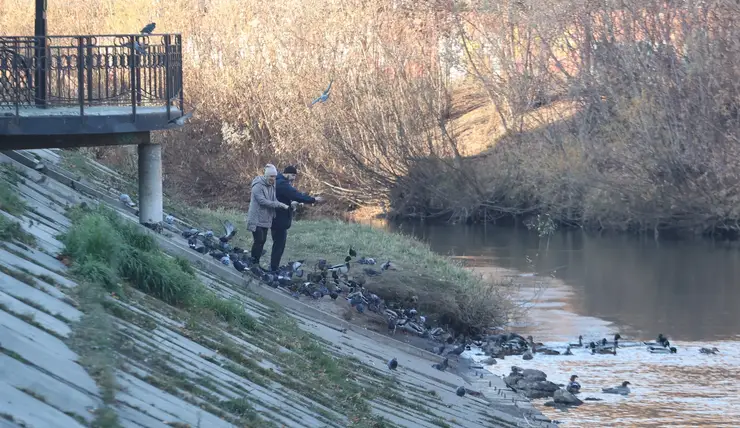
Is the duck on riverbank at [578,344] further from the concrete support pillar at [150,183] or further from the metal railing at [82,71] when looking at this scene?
the metal railing at [82,71]

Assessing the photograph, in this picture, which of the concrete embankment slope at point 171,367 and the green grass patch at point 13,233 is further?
the green grass patch at point 13,233

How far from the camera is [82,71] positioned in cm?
1426

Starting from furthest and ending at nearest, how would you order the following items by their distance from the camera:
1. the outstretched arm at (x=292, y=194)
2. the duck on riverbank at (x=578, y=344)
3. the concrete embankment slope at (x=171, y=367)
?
the duck on riverbank at (x=578, y=344) < the outstretched arm at (x=292, y=194) < the concrete embankment slope at (x=171, y=367)

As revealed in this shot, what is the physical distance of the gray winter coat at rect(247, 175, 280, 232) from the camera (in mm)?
17188

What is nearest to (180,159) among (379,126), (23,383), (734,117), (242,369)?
(379,126)

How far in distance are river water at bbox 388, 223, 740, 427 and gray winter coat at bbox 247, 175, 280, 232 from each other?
402 cm

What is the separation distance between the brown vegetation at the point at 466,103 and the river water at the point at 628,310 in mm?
1838

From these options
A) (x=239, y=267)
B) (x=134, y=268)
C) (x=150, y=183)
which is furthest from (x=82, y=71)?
(x=134, y=268)

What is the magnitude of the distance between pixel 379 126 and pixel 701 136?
453 inches

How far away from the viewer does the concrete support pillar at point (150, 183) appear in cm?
1611

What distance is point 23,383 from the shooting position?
6.00 metres

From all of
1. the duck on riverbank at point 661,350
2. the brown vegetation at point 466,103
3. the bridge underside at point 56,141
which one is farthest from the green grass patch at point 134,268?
the brown vegetation at point 466,103

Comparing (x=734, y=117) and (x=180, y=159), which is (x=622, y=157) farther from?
(x=180, y=159)

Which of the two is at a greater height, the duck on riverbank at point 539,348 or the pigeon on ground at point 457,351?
the pigeon on ground at point 457,351
